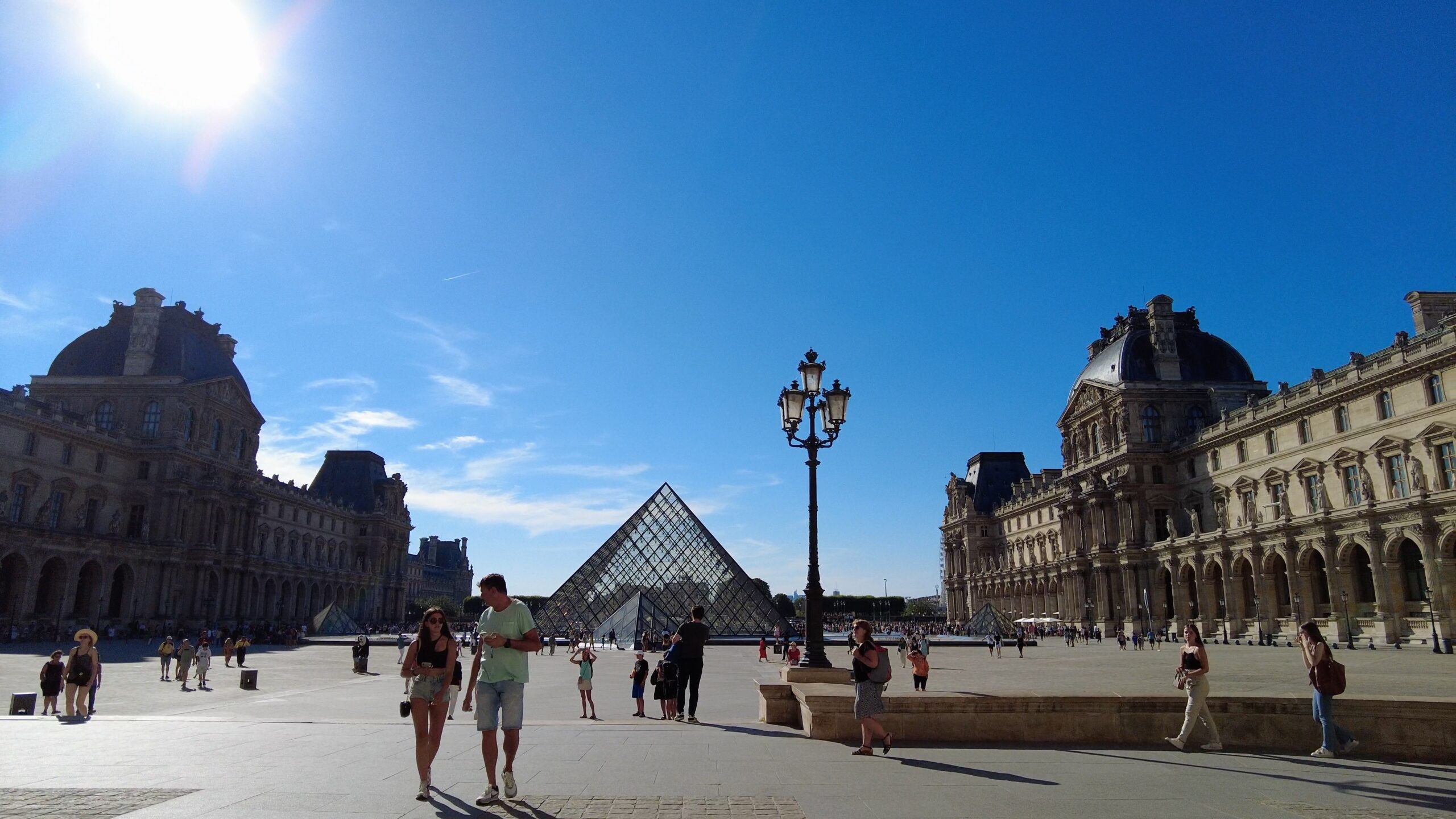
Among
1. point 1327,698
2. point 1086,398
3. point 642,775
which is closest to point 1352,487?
point 1086,398

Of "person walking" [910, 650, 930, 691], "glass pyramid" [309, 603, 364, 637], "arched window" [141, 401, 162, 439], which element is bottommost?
"glass pyramid" [309, 603, 364, 637]

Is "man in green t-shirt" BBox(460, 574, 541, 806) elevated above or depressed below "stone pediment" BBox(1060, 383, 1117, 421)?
below

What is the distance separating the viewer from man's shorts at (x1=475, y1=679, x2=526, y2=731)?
5254 millimetres

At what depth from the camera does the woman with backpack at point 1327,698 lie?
6.54 metres

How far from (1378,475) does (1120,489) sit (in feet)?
55.1

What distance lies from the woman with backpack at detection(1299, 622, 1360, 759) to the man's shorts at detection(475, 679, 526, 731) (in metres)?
6.10

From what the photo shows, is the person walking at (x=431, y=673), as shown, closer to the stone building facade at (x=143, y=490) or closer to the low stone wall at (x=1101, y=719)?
the low stone wall at (x=1101, y=719)

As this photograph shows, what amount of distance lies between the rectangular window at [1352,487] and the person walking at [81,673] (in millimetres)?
38983

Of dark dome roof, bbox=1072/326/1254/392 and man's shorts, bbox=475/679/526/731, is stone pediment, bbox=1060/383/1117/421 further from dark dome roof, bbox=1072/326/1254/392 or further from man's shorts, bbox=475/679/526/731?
man's shorts, bbox=475/679/526/731

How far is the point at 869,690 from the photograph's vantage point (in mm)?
6723

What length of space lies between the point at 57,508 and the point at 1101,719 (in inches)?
1865

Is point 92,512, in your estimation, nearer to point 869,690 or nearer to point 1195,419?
point 869,690

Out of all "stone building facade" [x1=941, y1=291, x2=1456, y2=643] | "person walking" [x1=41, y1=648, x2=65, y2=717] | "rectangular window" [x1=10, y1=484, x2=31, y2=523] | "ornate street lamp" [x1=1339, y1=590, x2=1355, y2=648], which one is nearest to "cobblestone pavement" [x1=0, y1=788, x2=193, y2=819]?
"person walking" [x1=41, y1=648, x2=65, y2=717]

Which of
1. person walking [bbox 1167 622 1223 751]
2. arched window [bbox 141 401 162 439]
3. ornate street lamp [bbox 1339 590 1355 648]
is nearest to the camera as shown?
person walking [bbox 1167 622 1223 751]
